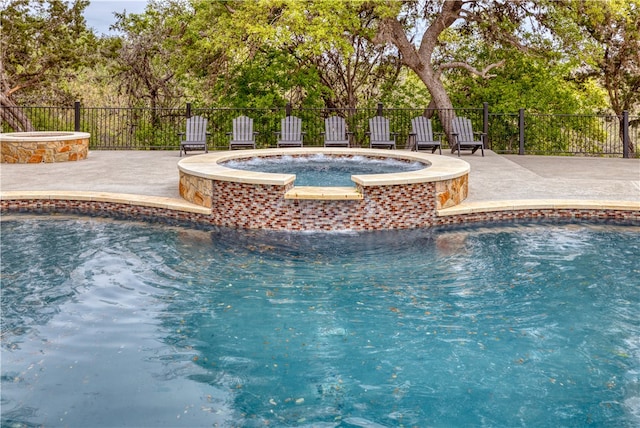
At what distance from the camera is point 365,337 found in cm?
504

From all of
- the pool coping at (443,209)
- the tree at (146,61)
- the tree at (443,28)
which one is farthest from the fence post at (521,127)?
the tree at (146,61)

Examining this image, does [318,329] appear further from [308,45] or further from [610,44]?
[610,44]

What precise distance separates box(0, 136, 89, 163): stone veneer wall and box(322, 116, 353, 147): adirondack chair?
5828mm

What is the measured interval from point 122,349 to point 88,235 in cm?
350

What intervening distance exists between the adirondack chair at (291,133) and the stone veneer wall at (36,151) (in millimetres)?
4815

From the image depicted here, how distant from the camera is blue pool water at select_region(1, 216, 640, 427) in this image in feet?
13.0

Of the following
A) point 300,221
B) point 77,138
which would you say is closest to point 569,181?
point 300,221

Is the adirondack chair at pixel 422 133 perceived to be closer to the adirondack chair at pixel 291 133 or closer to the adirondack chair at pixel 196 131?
the adirondack chair at pixel 291 133

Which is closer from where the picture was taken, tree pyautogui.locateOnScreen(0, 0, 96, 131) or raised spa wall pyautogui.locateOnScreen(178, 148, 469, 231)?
raised spa wall pyautogui.locateOnScreen(178, 148, 469, 231)

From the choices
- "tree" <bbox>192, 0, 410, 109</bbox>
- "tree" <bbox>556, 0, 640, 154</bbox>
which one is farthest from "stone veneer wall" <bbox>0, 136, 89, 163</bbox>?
"tree" <bbox>556, 0, 640, 154</bbox>

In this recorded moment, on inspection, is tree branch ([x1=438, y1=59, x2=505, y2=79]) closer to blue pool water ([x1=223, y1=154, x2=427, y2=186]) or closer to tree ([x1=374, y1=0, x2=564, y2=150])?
tree ([x1=374, y1=0, x2=564, y2=150])

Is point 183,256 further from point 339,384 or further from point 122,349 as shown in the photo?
point 339,384

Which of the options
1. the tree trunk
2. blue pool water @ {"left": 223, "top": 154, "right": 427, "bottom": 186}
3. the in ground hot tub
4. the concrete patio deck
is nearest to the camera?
the concrete patio deck

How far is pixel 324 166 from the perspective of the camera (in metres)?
12.3
